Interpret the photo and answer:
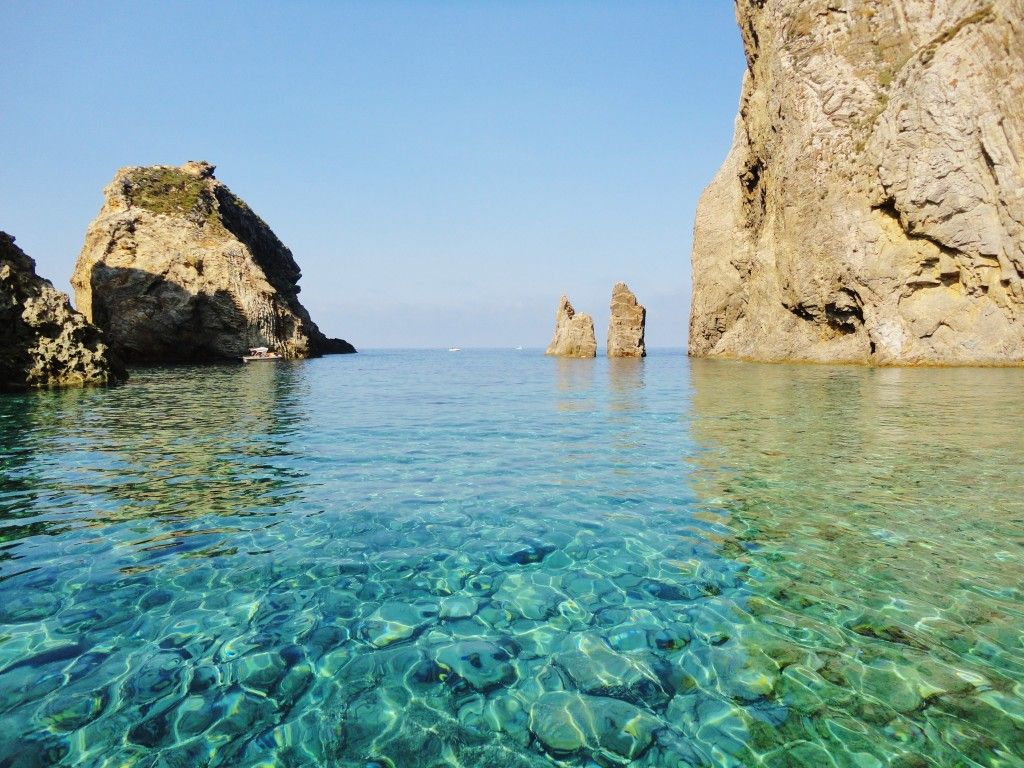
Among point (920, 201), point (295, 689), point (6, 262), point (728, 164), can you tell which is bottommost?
point (295, 689)

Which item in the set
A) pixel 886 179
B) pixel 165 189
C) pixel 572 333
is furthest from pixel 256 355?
pixel 886 179

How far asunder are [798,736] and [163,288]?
2570 inches

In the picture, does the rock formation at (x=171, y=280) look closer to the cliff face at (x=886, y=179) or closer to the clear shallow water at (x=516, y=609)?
the clear shallow water at (x=516, y=609)

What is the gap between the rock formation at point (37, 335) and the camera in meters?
23.4

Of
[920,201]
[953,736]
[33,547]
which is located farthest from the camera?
[920,201]

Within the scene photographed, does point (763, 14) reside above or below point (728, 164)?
above

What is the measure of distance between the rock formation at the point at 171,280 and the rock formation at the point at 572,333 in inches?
1323

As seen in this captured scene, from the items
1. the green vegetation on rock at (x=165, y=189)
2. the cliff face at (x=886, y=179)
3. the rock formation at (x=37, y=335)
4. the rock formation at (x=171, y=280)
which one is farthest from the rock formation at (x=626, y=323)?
the rock formation at (x=37, y=335)

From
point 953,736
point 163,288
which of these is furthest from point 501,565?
point 163,288

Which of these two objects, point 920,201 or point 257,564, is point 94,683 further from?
point 920,201

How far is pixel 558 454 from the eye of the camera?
11742 mm

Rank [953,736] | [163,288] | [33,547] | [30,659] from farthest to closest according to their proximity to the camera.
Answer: [163,288] < [33,547] < [30,659] < [953,736]

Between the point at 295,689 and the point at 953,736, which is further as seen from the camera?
the point at 295,689

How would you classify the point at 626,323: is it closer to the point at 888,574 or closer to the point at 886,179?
the point at 886,179
